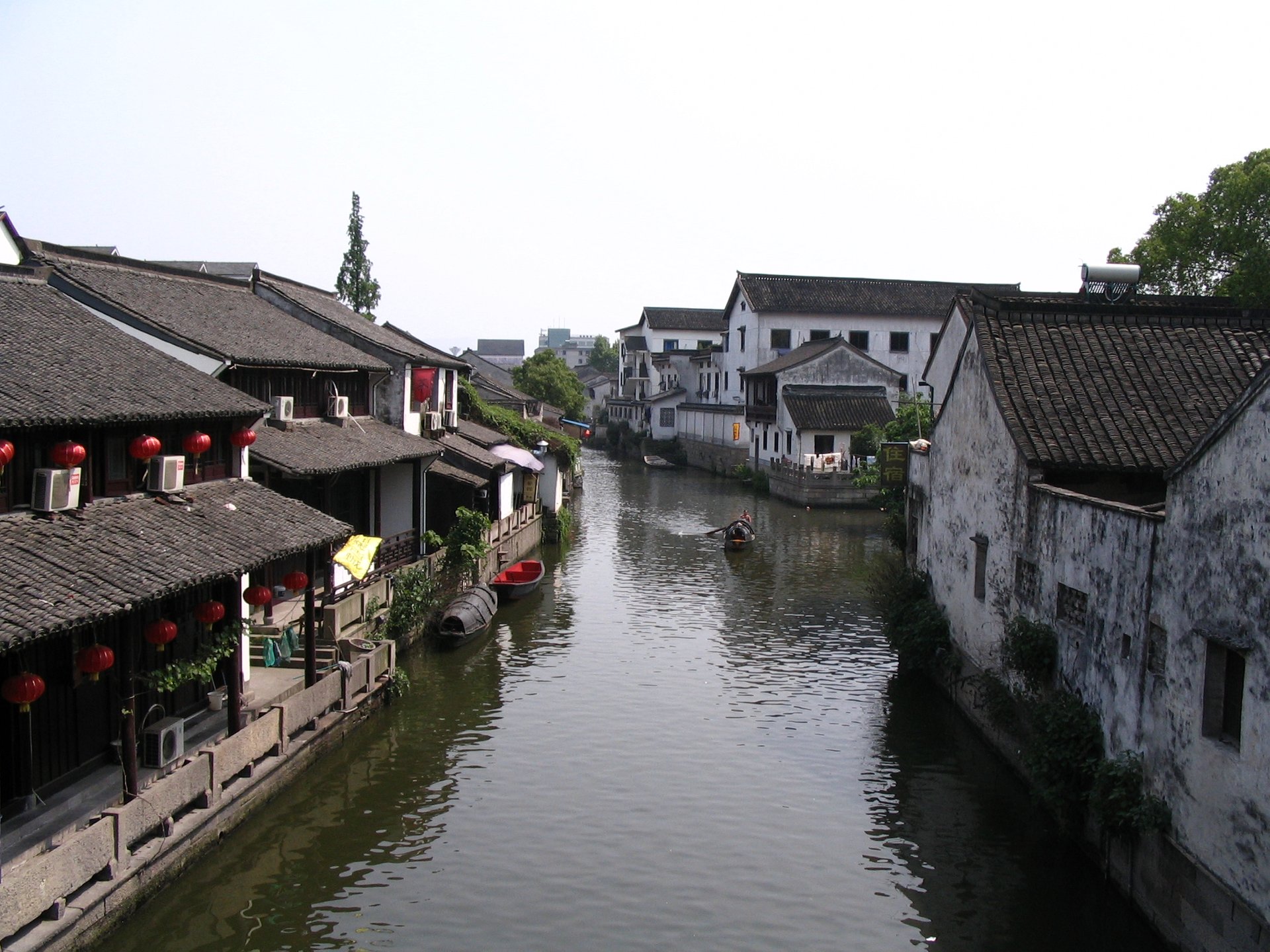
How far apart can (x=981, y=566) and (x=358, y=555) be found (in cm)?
1121

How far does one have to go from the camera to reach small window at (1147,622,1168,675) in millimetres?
11664

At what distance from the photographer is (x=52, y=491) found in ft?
41.8

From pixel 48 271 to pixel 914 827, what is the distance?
16.3 metres

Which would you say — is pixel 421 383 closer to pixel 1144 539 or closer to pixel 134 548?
pixel 134 548

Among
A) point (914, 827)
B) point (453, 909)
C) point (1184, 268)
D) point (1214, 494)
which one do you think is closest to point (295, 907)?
point (453, 909)

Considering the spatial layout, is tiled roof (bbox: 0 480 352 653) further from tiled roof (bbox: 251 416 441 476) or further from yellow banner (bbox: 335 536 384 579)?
tiled roof (bbox: 251 416 441 476)

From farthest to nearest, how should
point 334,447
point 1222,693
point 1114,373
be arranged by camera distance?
point 334,447 → point 1114,373 → point 1222,693

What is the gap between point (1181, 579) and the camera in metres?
11.2

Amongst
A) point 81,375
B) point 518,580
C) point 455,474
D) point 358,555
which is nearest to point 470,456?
point 455,474

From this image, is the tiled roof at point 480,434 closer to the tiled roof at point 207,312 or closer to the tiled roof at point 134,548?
the tiled roof at point 207,312

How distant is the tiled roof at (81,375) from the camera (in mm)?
12891

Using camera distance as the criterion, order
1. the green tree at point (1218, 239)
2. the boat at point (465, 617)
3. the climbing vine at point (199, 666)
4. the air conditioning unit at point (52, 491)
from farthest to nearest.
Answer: the green tree at point (1218, 239), the boat at point (465, 617), the climbing vine at point (199, 666), the air conditioning unit at point (52, 491)

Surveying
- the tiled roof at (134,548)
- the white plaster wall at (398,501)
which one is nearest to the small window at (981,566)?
the tiled roof at (134,548)

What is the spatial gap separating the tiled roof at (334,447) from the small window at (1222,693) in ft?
51.2
